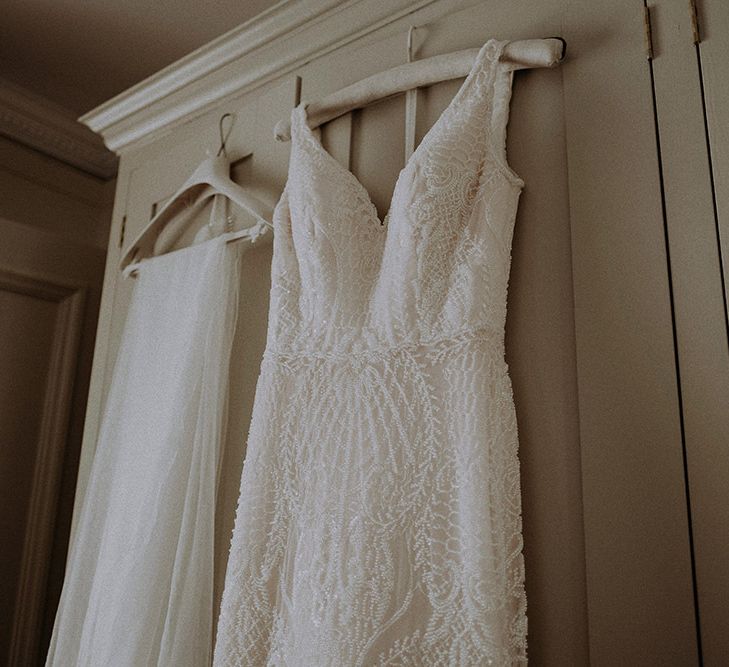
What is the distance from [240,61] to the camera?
136 cm

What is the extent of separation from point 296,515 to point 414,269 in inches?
15.7

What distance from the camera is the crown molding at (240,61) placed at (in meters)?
1.20

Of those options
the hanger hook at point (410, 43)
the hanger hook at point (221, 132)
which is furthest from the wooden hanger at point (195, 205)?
the hanger hook at point (410, 43)

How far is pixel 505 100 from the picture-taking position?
0.96 m

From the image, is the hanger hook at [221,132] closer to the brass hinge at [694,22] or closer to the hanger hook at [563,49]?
the hanger hook at [563,49]

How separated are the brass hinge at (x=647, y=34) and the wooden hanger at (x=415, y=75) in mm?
111

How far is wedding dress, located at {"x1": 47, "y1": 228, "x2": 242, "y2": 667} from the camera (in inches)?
39.4

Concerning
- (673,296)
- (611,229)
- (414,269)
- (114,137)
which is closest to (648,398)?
(673,296)

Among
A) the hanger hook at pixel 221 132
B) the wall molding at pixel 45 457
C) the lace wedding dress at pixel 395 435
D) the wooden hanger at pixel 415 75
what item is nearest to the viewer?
the lace wedding dress at pixel 395 435

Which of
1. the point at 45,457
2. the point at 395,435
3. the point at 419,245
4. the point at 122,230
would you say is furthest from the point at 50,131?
the point at 395,435

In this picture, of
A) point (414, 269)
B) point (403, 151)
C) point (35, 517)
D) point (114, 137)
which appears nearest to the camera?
point (414, 269)

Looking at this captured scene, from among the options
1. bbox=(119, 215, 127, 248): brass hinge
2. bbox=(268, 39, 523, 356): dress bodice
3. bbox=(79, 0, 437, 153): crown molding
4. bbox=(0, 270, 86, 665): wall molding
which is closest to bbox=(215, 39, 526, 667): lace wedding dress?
bbox=(268, 39, 523, 356): dress bodice

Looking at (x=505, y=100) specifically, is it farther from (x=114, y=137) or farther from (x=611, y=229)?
(x=114, y=137)

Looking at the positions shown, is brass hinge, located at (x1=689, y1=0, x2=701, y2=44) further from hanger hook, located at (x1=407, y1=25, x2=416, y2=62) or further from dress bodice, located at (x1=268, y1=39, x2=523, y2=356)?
hanger hook, located at (x1=407, y1=25, x2=416, y2=62)
